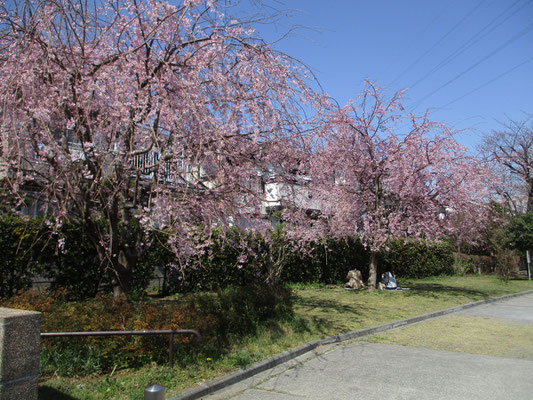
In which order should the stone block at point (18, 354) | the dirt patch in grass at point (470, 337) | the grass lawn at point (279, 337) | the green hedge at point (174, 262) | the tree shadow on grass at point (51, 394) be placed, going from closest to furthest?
the stone block at point (18, 354), the tree shadow on grass at point (51, 394), the grass lawn at point (279, 337), the dirt patch in grass at point (470, 337), the green hedge at point (174, 262)

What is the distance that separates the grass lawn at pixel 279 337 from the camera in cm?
496

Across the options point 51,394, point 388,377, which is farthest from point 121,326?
point 388,377

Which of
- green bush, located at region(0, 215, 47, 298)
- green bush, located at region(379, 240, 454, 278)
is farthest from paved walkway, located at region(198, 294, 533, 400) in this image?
green bush, located at region(379, 240, 454, 278)

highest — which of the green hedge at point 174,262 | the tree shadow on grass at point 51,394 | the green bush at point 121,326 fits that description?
the green hedge at point 174,262

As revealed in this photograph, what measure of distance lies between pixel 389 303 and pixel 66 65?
1154 cm

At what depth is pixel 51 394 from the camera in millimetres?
4660

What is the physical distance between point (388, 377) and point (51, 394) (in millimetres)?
4310

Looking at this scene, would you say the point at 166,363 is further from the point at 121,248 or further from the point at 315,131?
the point at 315,131

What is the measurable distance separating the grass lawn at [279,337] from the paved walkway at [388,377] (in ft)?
1.54

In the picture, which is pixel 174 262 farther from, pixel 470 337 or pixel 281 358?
pixel 470 337

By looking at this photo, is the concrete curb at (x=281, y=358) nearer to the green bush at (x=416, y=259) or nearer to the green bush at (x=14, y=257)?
the green bush at (x=14, y=257)

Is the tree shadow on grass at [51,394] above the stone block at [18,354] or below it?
below

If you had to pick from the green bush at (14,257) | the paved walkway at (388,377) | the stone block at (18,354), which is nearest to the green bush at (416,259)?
the paved walkway at (388,377)

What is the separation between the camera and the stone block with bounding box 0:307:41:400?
3.21m
